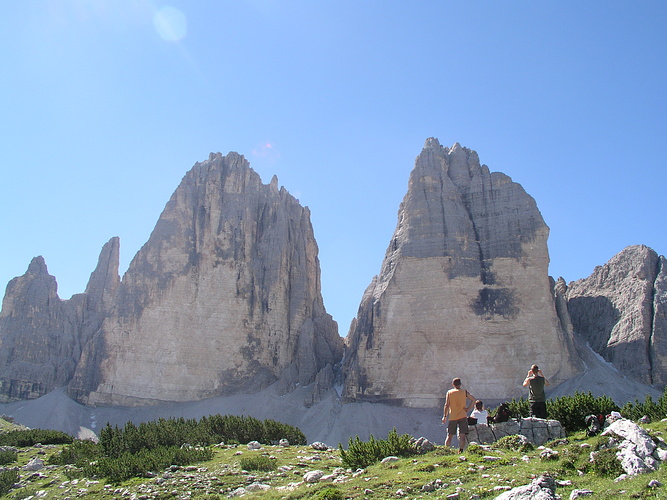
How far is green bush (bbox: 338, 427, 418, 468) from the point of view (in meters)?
15.7

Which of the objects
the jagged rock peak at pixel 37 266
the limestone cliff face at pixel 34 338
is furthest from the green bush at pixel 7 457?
the jagged rock peak at pixel 37 266

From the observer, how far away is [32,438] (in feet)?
101

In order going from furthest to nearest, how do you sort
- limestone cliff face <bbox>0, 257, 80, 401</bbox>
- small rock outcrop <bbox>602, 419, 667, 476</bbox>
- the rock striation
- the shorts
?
limestone cliff face <bbox>0, 257, 80, 401</bbox>, the rock striation, the shorts, small rock outcrop <bbox>602, 419, 667, 476</bbox>

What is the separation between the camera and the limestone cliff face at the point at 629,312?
53.1 m

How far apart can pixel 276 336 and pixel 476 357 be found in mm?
23519

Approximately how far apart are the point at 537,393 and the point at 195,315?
52.3 m

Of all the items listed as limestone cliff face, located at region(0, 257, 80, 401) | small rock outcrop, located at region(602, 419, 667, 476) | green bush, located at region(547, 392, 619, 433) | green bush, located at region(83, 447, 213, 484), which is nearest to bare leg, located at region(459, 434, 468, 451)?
green bush, located at region(547, 392, 619, 433)

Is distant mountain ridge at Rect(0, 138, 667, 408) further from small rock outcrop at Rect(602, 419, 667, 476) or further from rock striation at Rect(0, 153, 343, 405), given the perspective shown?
small rock outcrop at Rect(602, 419, 667, 476)

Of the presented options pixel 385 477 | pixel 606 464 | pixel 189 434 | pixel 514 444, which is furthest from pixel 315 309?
pixel 606 464

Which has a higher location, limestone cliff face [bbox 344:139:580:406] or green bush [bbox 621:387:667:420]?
limestone cliff face [bbox 344:139:580:406]

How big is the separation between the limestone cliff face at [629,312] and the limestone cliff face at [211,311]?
28.6 m

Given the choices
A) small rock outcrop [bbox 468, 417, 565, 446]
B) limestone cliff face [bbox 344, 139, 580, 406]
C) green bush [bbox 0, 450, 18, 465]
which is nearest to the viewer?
small rock outcrop [bbox 468, 417, 565, 446]

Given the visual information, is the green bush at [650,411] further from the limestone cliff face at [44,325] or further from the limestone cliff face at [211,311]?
the limestone cliff face at [44,325]

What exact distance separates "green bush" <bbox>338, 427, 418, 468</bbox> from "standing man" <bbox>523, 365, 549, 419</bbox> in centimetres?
361
